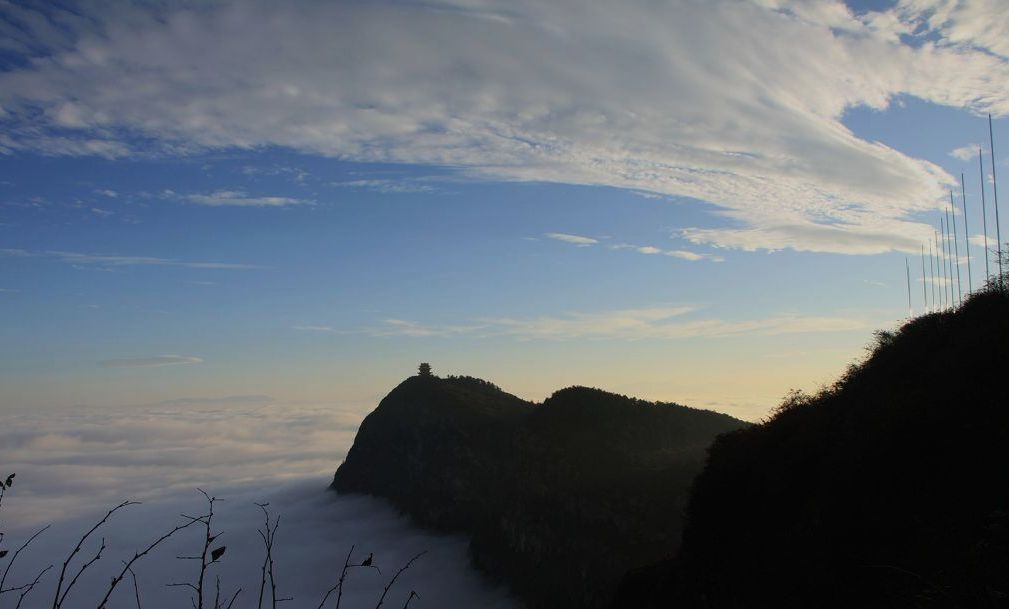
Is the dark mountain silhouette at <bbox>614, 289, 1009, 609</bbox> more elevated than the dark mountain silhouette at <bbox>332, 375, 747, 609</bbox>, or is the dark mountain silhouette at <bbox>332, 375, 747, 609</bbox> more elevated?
the dark mountain silhouette at <bbox>614, 289, 1009, 609</bbox>

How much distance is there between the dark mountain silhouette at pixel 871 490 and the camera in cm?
1595

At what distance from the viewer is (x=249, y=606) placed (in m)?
164

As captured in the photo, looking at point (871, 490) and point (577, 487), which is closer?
point (871, 490)

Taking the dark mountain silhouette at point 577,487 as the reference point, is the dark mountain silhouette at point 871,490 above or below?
above

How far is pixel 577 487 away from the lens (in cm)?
12250

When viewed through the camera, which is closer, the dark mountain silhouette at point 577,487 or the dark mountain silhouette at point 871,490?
the dark mountain silhouette at point 871,490

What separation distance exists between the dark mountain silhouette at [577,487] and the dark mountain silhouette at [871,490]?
185ft

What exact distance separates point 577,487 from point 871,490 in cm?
10619

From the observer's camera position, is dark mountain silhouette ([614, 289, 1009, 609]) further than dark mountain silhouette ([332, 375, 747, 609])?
No

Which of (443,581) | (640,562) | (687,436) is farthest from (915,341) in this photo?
(443,581)

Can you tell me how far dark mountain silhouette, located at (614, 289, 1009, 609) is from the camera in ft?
52.3

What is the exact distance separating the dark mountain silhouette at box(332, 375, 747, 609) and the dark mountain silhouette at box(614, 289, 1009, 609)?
5638 cm

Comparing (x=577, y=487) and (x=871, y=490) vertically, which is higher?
(x=871, y=490)

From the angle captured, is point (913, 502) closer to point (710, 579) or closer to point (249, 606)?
point (710, 579)
